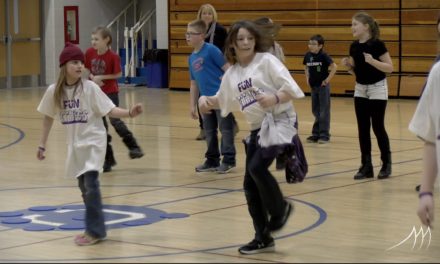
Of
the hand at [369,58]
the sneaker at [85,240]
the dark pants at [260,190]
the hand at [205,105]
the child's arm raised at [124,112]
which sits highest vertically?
the hand at [369,58]

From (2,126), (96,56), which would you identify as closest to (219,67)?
(96,56)

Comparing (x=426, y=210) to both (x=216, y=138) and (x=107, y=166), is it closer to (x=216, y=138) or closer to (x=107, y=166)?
(x=216, y=138)

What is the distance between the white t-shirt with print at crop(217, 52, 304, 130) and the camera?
6.07 meters

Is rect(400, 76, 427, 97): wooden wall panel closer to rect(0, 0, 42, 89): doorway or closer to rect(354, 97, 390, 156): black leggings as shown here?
rect(0, 0, 42, 89): doorway

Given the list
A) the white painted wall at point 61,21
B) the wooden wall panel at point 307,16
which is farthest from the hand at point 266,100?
the white painted wall at point 61,21

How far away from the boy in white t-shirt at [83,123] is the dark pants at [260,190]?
0.85 meters

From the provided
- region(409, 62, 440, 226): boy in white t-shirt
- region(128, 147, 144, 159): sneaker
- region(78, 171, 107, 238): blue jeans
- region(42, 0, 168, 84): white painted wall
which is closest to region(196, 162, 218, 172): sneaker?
region(128, 147, 144, 159): sneaker

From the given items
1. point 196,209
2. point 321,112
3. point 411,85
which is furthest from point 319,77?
point 411,85

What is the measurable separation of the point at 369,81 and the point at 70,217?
326 cm

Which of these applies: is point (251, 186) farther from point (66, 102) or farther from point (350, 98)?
point (350, 98)

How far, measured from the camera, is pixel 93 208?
6.44m

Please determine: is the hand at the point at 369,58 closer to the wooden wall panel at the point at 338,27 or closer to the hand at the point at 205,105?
the hand at the point at 205,105

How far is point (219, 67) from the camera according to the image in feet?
32.2

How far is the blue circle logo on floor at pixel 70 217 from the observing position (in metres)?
7.05
